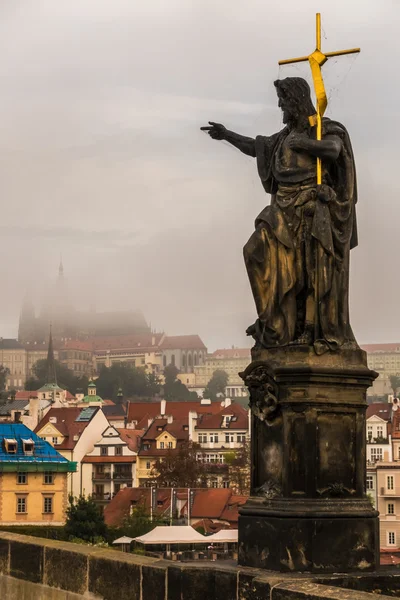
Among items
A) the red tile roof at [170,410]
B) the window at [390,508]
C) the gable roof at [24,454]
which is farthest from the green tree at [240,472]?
the red tile roof at [170,410]

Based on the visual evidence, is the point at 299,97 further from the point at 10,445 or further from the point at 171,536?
the point at 10,445

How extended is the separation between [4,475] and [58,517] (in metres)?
4.51

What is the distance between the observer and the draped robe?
7832 millimetres

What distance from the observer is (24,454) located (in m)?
83.9

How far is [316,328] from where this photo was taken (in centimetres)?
778

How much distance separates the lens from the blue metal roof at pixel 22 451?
82.7 metres

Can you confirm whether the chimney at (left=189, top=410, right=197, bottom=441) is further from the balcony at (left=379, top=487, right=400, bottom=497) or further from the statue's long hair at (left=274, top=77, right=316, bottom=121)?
the statue's long hair at (left=274, top=77, right=316, bottom=121)

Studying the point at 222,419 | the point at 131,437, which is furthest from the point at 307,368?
the point at 222,419

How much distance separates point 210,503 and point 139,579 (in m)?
74.9

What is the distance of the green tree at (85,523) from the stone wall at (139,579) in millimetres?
57447

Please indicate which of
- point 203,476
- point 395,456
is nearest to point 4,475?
point 203,476

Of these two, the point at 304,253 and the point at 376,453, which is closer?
the point at 304,253

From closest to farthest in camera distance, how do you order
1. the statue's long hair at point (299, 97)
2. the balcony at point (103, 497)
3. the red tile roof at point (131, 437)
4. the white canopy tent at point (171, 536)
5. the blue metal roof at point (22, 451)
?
the statue's long hair at point (299, 97), the white canopy tent at point (171, 536), the blue metal roof at point (22, 451), the balcony at point (103, 497), the red tile roof at point (131, 437)

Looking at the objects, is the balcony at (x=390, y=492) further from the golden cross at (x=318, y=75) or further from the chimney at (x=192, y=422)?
the golden cross at (x=318, y=75)
